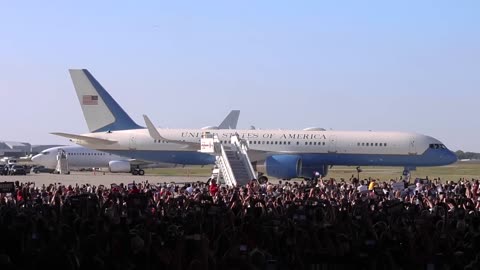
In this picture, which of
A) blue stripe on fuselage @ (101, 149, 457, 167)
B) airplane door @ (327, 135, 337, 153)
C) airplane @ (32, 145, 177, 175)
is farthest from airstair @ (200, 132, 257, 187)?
A: airplane @ (32, 145, 177, 175)

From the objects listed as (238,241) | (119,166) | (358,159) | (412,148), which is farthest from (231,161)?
(238,241)

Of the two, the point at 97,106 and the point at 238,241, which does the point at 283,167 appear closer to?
the point at 97,106

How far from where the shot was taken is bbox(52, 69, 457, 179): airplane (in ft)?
177

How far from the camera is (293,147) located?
55781 mm

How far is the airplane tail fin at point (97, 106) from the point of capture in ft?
202

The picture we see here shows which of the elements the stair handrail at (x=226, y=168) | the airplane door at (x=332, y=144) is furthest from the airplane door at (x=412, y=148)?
the stair handrail at (x=226, y=168)

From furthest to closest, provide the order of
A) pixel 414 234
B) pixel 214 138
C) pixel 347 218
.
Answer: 1. pixel 214 138
2. pixel 347 218
3. pixel 414 234

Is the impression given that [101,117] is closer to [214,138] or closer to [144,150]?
[144,150]

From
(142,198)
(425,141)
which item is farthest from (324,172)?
(142,198)

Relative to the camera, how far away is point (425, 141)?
54406 millimetres

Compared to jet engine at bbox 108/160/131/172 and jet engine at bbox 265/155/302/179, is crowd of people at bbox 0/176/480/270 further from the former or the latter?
jet engine at bbox 108/160/131/172

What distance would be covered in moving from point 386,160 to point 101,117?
19.8 meters

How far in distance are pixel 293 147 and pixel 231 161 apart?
9140 mm

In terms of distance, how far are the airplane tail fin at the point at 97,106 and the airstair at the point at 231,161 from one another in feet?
38.3
